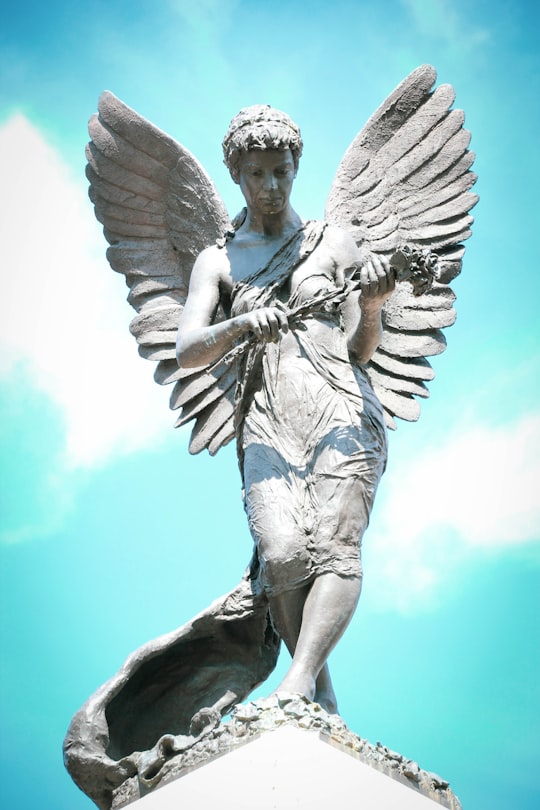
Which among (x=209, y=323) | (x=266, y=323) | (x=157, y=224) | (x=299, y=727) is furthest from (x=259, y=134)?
(x=299, y=727)

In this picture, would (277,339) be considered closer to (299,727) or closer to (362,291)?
(362,291)

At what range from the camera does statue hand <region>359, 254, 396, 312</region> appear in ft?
21.6

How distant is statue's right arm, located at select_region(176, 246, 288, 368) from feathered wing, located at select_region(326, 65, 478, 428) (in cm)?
96

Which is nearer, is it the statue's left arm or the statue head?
the statue's left arm

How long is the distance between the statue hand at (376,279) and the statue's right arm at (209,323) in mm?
437

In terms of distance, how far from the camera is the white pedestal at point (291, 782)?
5.42 m

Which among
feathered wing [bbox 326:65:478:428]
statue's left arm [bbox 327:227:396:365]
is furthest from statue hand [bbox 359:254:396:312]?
feathered wing [bbox 326:65:478:428]

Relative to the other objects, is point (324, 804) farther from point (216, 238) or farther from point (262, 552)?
point (216, 238)

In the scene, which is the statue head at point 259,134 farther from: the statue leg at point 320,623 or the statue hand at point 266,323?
the statue leg at point 320,623

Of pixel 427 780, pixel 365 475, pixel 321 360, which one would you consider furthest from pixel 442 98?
pixel 427 780

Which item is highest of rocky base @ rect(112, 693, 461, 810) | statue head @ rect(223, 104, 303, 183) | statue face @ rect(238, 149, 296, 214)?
statue head @ rect(223, 104, 303, 183)

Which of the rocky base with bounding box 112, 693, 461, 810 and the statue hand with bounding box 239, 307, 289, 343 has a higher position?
the statue hand with bounding box 239, 307, 289, 343

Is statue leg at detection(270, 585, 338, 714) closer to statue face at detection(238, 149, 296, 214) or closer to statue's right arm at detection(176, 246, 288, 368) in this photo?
statue's right arm at detection(176, 246, 288, 368)

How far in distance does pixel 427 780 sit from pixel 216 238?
342 centimetres
